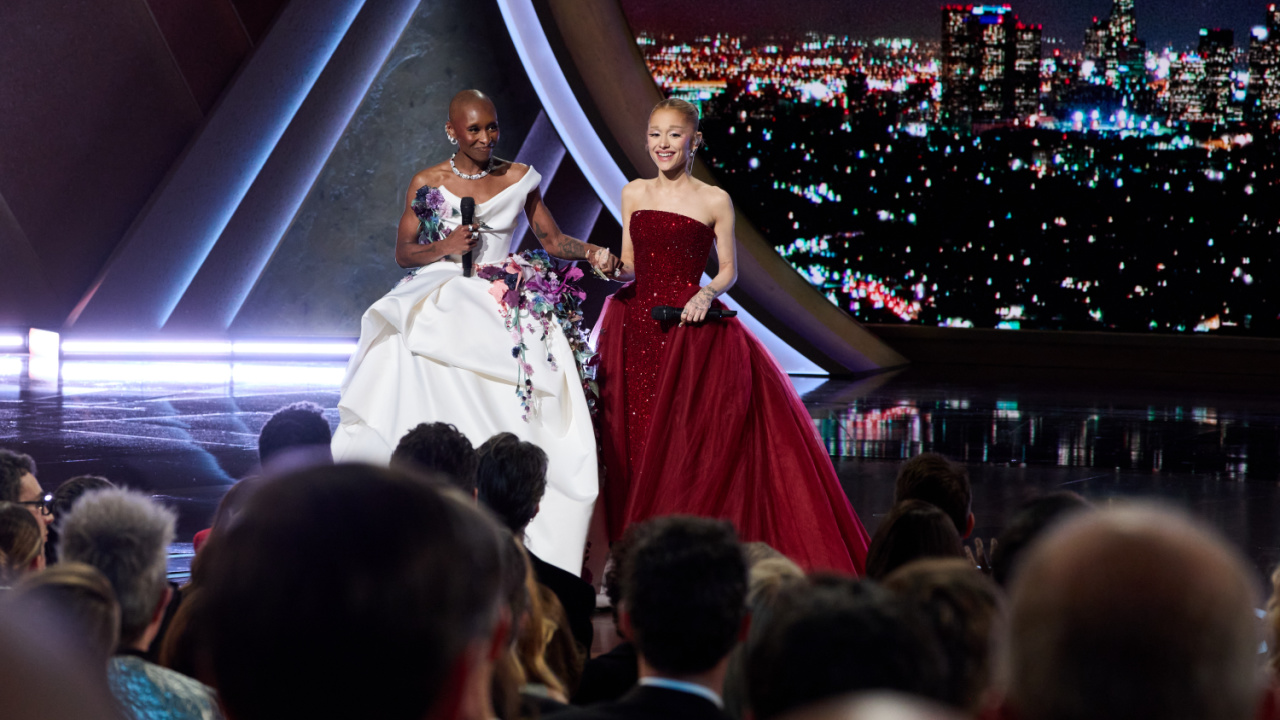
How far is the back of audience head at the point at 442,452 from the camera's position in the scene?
2795 mm

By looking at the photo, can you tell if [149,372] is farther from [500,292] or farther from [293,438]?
[293,438]

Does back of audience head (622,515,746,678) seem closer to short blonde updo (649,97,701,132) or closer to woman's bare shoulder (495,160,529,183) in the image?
short blonde updo (649,97,701,132)

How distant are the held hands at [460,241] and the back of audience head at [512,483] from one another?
154 cm

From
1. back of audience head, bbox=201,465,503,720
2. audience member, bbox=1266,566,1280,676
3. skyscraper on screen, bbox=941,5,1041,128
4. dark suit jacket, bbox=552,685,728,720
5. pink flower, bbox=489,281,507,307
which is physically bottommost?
dark suit jacket, bbox=552,685,728,720

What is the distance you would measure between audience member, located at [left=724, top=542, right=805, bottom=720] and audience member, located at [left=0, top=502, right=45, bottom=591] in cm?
148

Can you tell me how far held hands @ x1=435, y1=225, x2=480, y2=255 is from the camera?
13.8ft

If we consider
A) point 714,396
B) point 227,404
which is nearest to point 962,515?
point 714,396

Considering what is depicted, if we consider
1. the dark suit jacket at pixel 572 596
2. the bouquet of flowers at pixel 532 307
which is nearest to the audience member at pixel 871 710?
the dark suit jacket at pixel 572 596

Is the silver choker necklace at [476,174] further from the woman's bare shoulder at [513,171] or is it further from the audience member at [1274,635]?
the audience member at [1274,635]

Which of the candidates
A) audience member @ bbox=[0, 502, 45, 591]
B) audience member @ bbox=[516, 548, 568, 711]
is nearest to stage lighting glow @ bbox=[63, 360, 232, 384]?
audience member @ bbox=[0, 502, 45, 591]

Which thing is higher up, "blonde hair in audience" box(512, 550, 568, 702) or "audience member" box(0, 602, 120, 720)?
"audience member" box(0, 602, 120, 720)

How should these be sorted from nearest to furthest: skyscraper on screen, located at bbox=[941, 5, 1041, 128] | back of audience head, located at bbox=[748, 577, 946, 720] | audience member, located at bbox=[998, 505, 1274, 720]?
audience member, located at bbox=[998, 505, 1274, 720], back of audience head, located at bbox=[748, 577, 946, 720], skyscraper on screen, located at bbox=[941, 5, 1041, 128]

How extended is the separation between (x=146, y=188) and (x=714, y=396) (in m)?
7.66

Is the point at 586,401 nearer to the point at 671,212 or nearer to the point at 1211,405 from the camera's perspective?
the point at 671,212
